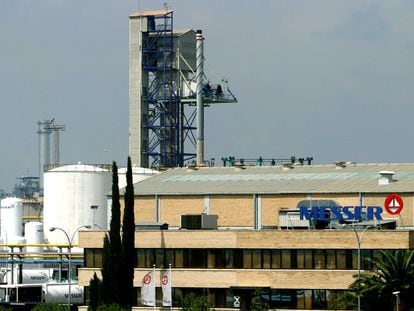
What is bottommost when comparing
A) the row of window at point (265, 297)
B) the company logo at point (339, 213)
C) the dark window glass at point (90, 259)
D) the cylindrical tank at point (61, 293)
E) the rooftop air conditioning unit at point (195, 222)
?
the cylindrical tank at point (61, 293)

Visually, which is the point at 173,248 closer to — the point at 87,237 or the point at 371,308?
the point at 87,237

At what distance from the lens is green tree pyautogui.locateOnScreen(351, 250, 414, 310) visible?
119250 mm

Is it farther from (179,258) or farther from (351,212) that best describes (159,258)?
(351,212)

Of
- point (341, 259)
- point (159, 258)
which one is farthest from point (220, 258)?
point (341, 259)

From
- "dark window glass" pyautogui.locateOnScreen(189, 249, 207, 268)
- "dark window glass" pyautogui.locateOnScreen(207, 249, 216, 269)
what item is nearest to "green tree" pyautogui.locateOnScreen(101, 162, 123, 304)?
"dark window glass" pyautogui.locateOnScreen(189, 249, 207, 268)

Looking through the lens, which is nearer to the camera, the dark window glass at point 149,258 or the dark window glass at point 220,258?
the dark window glass at point 220,258

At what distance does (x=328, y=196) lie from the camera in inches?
5753

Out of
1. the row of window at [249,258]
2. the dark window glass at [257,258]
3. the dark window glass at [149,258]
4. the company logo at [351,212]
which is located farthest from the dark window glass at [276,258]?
the dark window glass at [149,258]

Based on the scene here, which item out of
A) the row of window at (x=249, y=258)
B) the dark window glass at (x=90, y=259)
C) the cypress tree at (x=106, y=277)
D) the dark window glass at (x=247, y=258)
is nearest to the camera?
the row of window at (x=249, y=258)

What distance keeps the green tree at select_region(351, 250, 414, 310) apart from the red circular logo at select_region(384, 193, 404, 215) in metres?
12.9

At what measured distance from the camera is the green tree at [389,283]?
119 metres

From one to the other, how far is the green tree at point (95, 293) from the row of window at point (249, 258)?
7.29 metres

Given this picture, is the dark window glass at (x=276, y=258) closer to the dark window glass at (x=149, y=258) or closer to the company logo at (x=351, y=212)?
the company logo at (x=351, y=212)

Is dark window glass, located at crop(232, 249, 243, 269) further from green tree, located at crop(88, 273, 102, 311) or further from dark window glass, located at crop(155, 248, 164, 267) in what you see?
green tree, located at crop(88, 273, 102, 311)
